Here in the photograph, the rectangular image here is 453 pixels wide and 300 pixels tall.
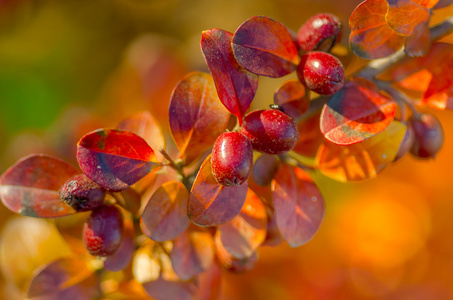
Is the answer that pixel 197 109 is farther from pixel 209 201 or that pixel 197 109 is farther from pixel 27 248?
pixel 27 248

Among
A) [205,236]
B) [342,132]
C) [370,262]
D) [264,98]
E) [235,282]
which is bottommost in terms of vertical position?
[370,262]

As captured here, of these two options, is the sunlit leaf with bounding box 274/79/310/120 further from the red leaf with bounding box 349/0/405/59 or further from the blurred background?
the blurred background

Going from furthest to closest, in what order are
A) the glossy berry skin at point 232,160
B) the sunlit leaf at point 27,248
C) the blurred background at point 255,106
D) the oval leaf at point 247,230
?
the blurred background at point 255,106 < the sunlit leaf at point 27,248 < the oval leaf at point 247,230 < the glossy berry skin at point 232,160

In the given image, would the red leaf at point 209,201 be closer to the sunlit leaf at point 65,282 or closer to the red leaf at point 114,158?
the red leaf at point 114,158

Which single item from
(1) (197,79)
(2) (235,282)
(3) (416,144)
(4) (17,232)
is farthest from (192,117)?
(2) (235,282)

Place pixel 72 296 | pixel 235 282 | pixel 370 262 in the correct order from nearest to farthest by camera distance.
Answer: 1. pixel 72 296
2. pixel 235 282
3. pixel 370 262

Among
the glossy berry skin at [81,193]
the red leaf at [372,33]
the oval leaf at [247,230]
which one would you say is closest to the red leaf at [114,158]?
the glossy berry skin at [81,193]

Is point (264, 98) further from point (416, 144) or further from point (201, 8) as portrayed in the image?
point (416, 144)
